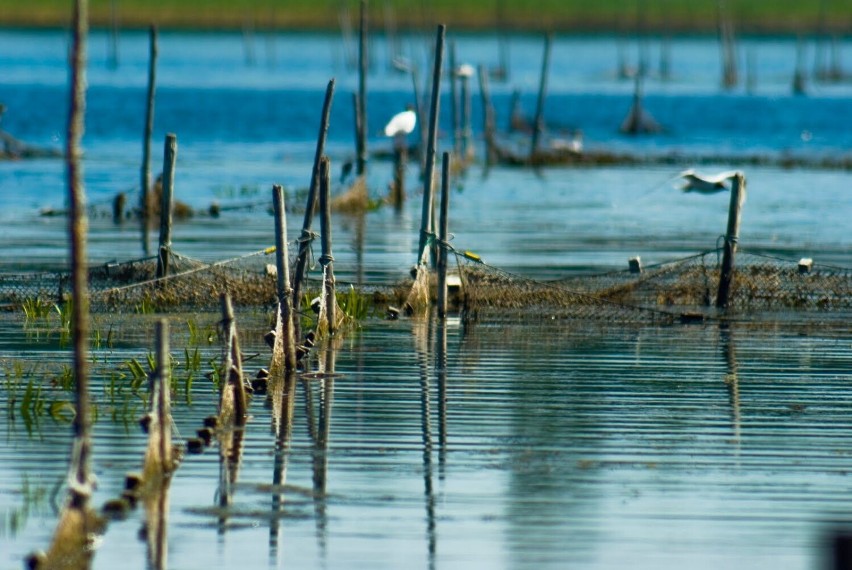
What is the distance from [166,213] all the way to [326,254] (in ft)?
10.9

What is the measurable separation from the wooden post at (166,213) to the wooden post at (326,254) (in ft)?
7.89

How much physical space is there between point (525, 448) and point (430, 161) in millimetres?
6965

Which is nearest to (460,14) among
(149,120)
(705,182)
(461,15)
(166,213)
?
(461,15)

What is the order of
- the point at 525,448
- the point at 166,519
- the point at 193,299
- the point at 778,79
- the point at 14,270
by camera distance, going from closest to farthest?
the point at 166,519 → the point at 525,448 → the point at 193,299 → the point at 14,270 → the point at 778,79

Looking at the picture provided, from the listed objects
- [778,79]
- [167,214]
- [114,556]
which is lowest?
[114,556]

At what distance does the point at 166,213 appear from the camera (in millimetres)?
17406

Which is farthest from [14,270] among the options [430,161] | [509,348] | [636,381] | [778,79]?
[778,79]

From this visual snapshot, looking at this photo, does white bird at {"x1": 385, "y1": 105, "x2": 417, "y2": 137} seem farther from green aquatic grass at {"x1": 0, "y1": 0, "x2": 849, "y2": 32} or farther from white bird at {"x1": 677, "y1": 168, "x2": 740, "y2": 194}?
green aquatic grass at {"x1": 0, "y1": 0, "x2": 849, "y2": 32}

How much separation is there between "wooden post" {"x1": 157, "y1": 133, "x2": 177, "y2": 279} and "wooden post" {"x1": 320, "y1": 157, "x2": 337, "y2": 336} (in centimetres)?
241

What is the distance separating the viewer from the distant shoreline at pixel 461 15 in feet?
391

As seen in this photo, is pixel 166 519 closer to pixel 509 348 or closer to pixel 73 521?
pixel 73 521

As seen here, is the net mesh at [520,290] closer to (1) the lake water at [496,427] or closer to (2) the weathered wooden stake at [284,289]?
(1) the lake water at [496,427]

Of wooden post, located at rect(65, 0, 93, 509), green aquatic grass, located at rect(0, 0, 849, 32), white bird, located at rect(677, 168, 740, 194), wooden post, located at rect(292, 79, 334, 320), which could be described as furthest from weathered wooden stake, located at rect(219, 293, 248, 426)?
green aquatic grass, located at rect(0, 0, 849, 32)

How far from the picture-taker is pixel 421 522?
28.4 feet
